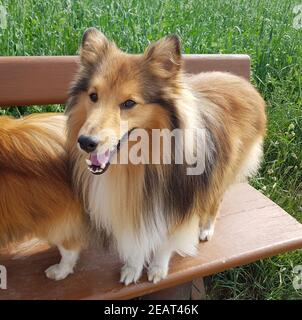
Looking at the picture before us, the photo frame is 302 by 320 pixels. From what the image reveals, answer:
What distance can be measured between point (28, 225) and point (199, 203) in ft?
2.08

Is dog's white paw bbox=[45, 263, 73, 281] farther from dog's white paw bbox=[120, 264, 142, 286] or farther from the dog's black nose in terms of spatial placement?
the dog's black nose

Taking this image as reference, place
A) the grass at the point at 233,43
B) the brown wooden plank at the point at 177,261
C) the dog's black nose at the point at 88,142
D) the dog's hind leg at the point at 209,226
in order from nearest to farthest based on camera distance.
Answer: the dog's black nose at the point at 88,142 → the brown wooden plank at the point at 177,261 → the dog's hind leg at the point at 209,226 → the grass at the point at 233,43

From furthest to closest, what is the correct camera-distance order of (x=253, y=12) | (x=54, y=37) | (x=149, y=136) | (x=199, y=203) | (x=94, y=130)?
(x=253, y=12) → (x=54, y=37) → (x=199, y=203) → (x=149, y=136) → (x=94, y=130)

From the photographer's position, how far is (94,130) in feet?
4.14

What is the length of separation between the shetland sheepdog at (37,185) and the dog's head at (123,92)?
12 centimetres

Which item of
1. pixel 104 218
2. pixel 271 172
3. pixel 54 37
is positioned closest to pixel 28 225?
pixel 104 218

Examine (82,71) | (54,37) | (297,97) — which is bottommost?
(297,97)

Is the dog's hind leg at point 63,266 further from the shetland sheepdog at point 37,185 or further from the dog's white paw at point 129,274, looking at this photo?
the dog's white paw at point 129,274

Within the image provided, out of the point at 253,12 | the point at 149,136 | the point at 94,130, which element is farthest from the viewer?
the point at 253,12

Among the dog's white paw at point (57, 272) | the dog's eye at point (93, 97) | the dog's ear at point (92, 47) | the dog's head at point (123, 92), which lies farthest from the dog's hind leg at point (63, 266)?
the dog's ear at point (92, 47)

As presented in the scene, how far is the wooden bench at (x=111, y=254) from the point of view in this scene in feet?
5.27

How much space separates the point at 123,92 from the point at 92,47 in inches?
9.2

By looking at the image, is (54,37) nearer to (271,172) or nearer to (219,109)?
(219,109)

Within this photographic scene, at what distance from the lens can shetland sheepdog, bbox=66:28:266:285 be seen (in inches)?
53.2
